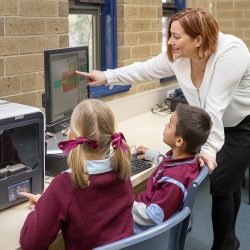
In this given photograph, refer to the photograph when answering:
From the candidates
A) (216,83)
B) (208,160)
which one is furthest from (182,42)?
(208,160)

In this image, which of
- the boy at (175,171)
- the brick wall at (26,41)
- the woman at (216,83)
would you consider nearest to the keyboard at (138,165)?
the boy at (175,171)

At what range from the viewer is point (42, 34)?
239cm

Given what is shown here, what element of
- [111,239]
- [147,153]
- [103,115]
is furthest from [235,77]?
[111,239]

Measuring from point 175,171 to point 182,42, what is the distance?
664mm

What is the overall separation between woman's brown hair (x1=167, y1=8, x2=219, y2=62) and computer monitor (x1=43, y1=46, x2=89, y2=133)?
1.83 ft


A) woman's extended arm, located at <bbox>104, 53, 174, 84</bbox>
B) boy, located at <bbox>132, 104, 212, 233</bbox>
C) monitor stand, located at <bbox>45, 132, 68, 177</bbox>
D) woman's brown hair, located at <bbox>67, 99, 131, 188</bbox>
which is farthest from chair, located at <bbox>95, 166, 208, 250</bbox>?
woman's extended arm, located at <bbox>104, 53, 174, 84</bbox>

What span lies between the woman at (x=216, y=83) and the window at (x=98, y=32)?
29.2 inches

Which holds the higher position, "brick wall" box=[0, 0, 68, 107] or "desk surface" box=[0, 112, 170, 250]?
"brick wall" box=[0, 0, 68, 107]

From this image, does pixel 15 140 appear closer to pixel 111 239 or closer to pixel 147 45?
pixel 111 239

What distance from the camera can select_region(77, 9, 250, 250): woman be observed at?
75.4 inches

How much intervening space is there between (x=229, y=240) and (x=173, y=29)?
48.8 inches

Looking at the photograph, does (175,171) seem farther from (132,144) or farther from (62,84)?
(132,144)

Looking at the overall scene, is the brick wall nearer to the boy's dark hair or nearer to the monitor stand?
the monitor stand

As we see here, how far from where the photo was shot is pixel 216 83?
192cm
